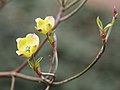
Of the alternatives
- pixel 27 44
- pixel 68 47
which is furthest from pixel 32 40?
pixel 68 47

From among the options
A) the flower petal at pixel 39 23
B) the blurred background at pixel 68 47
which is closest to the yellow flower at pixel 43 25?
the flower petal at pixel 39 23

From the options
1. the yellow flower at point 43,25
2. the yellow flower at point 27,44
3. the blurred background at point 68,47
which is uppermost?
the yellow flower at point 43,25

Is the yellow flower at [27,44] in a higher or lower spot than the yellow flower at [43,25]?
lower

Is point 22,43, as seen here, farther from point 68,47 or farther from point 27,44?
point 68,47

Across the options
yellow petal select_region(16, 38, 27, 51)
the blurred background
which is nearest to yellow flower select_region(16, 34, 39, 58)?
yellow petal select_region(16, 38, 27, 51)

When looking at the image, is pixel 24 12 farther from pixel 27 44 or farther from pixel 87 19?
pixel 27 44

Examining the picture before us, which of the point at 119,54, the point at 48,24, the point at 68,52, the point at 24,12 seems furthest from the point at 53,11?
the point at 48,24

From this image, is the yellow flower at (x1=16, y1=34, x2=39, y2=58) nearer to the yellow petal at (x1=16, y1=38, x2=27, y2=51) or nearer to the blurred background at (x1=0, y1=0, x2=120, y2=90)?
the yellow petal at (x1=16, y1=38, x2=27, y2=51)

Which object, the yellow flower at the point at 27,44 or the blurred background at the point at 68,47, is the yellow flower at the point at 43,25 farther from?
the blurred background at the point at 68,47

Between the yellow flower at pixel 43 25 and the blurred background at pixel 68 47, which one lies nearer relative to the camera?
the yellow flower at pixel 43 25

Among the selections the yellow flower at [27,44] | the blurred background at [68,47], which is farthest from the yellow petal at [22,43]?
the blurred background at [68,47]
